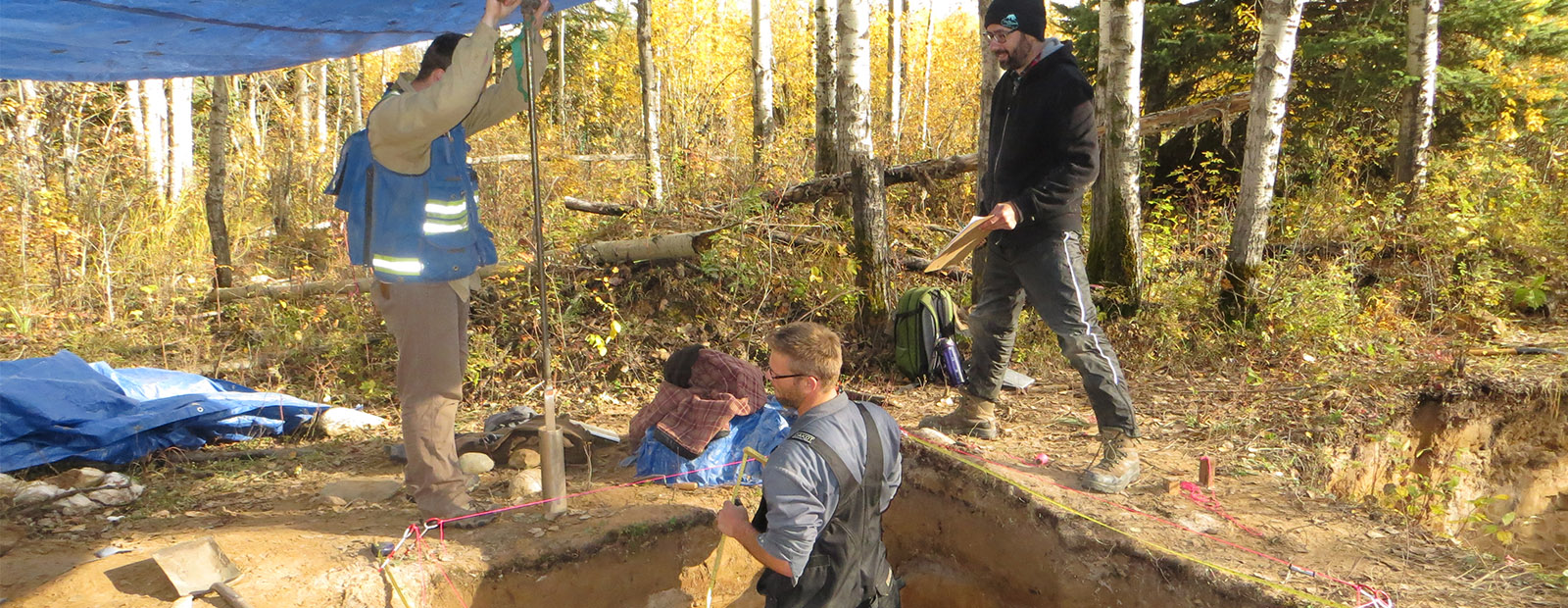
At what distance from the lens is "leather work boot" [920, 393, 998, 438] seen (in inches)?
195

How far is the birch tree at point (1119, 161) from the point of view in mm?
6754

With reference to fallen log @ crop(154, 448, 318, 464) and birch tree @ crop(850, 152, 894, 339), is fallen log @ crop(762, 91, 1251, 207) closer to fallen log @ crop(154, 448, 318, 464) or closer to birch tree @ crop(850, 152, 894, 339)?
birch tree @ crop(850, 152, 894, 339)

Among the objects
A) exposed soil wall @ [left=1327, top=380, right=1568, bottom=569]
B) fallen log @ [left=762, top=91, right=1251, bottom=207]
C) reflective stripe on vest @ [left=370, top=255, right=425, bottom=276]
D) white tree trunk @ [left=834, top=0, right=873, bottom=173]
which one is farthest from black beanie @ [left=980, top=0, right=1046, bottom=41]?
exposed soil wall @ [left=1327, top=380, right=1568, bottom=569]

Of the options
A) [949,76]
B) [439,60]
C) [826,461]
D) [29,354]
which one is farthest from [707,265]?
[949,76]

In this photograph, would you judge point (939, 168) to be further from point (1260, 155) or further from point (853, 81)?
point (1260, 155)

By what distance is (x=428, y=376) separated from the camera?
3703 mm

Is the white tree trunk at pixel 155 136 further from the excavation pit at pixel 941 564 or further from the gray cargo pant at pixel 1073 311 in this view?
the gray cargo pant at pixel 1073 311

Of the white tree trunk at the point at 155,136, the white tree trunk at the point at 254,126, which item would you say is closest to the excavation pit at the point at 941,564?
the white tree trunk at the point at 155,136

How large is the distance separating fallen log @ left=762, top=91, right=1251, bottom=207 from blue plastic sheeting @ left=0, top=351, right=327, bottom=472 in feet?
12.4

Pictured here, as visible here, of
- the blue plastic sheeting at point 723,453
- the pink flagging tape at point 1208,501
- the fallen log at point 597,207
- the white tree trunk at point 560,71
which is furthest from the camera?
the white tree trunk at point 560,71

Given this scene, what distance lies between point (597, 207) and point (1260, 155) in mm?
5381

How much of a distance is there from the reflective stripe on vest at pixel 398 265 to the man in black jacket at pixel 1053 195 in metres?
2.44

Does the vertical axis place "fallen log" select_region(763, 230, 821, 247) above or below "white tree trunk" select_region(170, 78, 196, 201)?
below

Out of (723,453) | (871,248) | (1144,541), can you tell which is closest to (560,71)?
(871,248)
